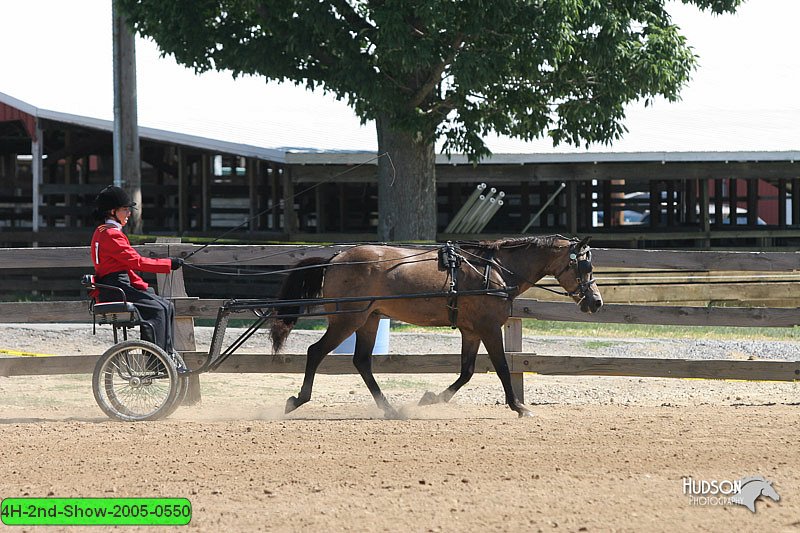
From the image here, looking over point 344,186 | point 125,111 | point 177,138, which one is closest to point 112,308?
point 125,111

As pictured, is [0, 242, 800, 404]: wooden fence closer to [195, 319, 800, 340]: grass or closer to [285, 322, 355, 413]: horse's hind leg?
[285, 322, 355, 413]: horse's hind leg

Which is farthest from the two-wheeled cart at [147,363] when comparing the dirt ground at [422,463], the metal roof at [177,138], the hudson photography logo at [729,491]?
the metal roof at [177,138]

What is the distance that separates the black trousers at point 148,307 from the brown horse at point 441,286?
0.99 meters

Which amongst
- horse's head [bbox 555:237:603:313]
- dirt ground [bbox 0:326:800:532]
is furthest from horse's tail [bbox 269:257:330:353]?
horse's head [bbox 555:237:603:313]

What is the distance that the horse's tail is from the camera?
365 inches

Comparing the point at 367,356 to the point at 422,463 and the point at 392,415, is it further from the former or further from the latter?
the point at 422,463

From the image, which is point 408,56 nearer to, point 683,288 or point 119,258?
point 683,288

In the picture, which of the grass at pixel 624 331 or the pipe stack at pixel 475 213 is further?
the pipe stack at pixel 475 213

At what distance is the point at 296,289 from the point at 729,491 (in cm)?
440

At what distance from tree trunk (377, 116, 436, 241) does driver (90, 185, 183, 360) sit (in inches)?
402

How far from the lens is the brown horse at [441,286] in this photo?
29.7ft

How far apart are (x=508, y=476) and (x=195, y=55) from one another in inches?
540

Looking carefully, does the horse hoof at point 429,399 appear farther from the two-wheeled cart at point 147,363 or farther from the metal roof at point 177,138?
the metal roof at point 177,138

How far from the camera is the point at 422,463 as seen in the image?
23.0 ft
